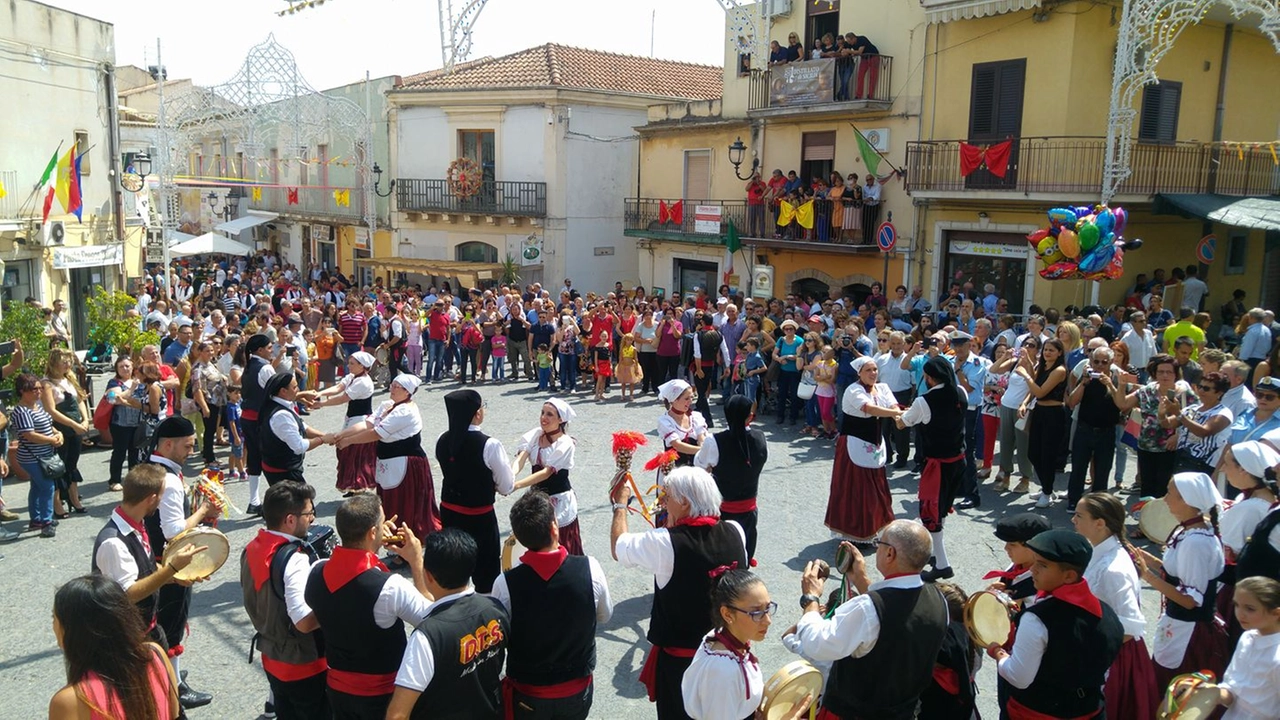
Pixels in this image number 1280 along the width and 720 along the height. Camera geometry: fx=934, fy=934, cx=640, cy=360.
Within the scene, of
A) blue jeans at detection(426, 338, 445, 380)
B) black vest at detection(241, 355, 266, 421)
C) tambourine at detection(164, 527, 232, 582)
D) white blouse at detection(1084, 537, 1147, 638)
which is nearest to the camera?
white blouse at detection(1084, 537, 1147, 638)

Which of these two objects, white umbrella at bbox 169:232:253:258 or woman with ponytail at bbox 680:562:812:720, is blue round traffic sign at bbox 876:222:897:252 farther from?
white umbrella at bbox 169:232:253:258

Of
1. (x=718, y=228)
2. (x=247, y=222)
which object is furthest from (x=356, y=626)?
(x=247, y=222)

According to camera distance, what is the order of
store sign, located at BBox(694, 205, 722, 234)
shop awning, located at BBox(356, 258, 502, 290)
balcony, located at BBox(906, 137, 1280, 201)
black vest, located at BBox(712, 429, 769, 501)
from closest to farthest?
black vest, located at BBox(712, 429, 769, 501)
balcony, located at BBox(906, 137, 1280, 201)
store sign, located at BBox(694, 205, 722, 234)
shop awning, located at BBox(356, 258, 502, 290)

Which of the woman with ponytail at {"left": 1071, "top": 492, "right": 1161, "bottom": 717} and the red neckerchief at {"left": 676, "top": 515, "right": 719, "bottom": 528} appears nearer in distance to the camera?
the woman with ponytail at {"left": 1071, "top": 492, "right": 1161, "bottom": 717}

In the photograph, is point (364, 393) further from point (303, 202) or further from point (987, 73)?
point (303, 202)

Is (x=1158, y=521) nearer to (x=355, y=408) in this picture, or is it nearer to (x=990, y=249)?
(x=355, y=408)

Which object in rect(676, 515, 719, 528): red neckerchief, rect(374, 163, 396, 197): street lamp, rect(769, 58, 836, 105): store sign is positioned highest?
rect(769, 58, 836, 105): store sign

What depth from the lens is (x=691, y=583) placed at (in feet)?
13.8

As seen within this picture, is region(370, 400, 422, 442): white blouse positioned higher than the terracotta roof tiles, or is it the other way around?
the terracotta roof tiles

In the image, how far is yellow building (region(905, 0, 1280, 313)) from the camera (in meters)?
15.6

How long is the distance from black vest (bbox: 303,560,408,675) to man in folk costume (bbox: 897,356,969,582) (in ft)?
14.7

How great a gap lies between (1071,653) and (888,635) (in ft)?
2.49

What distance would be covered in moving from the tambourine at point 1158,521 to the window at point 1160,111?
541 inches

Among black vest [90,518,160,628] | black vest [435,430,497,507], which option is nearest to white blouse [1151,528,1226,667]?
black vest [435,430,497,507]
